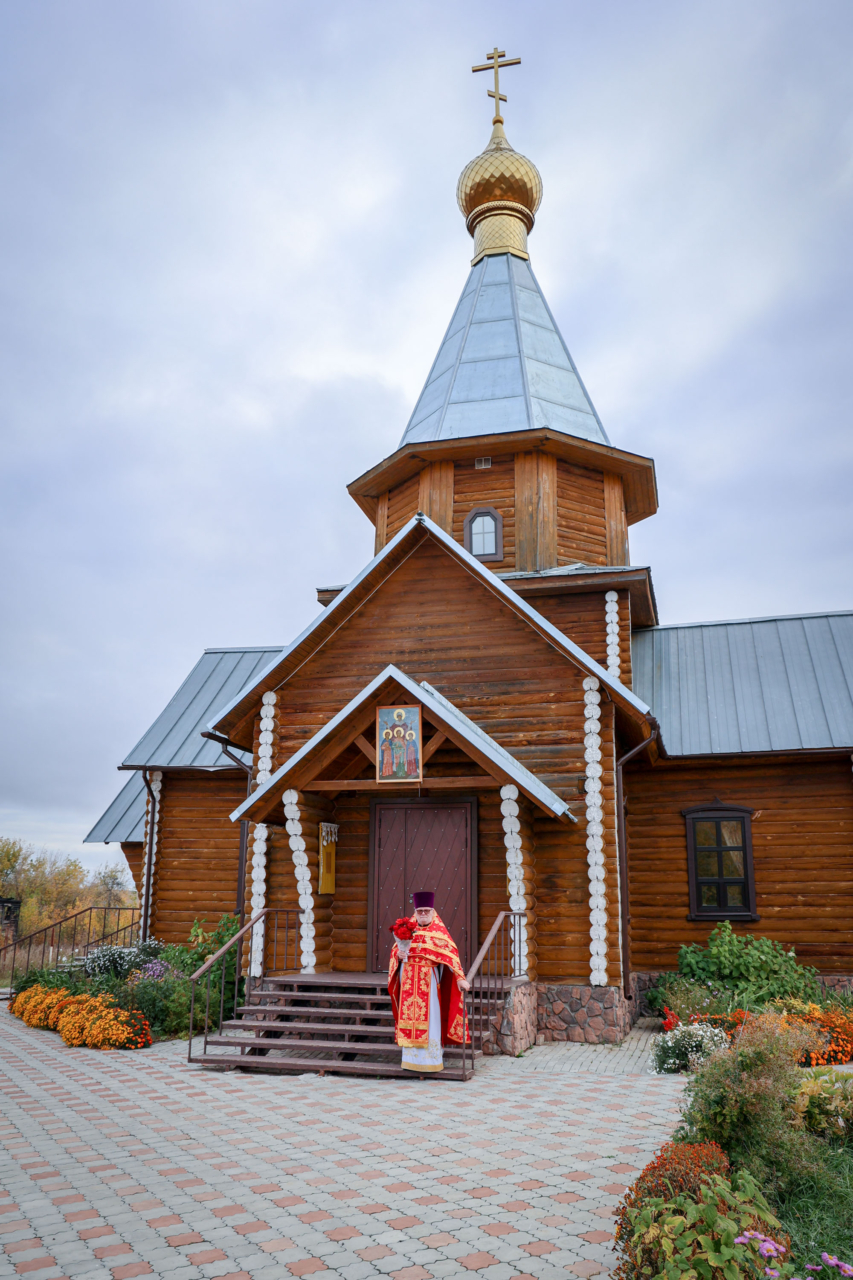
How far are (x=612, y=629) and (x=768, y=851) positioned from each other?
3725mm

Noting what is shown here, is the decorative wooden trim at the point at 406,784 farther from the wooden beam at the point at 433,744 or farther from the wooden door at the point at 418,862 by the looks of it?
the wooden door at the point at 418,862

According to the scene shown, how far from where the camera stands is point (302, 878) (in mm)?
10867

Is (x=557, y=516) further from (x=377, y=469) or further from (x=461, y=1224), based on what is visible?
(x=461, y=1224)

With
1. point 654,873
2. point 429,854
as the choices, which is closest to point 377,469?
point 429,854

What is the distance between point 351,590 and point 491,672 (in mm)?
2064

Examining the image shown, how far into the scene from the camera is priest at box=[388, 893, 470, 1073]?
8336mm

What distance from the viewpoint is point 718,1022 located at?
9.35 metres

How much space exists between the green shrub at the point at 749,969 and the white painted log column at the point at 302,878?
Result: 469 centimetres

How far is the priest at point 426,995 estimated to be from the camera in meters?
8.34

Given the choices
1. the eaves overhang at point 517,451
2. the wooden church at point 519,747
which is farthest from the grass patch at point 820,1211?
the eaves overhang at point 517,451

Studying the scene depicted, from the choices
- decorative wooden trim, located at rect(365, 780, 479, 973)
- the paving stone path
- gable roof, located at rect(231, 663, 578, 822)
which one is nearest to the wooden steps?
the paving stone path

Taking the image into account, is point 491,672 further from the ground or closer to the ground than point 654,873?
further from the ground

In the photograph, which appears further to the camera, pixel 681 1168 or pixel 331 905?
pixel 331 905

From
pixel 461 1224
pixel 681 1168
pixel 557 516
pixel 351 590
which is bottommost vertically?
pixel 461 1224
